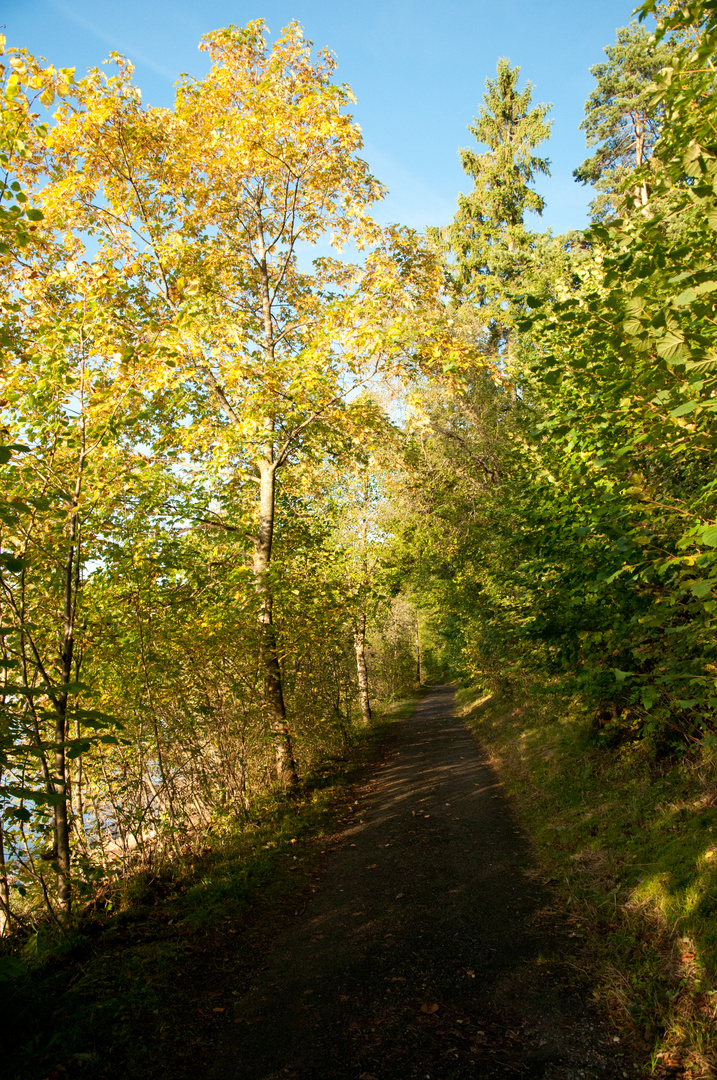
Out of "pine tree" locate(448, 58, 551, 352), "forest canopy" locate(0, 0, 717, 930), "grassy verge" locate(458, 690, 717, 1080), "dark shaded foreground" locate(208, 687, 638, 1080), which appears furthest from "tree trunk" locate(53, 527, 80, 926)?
"pine tree" locate(448, 58, 551, 352)

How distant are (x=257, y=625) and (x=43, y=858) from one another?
4.40 metres

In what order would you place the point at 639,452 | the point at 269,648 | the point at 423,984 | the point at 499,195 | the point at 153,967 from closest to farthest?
the point at 423,984 < the point at 639,452 < the point at 153,967 < the point at 269,648 < the point at 499,195

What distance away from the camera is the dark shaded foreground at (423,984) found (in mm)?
3559

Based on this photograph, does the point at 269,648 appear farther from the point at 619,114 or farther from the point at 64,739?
the point at 619,114

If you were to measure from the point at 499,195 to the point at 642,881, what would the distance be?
24659 mm

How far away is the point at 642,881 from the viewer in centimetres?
480

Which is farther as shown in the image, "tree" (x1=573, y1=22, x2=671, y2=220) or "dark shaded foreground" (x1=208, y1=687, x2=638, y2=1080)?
"tree" (x1=573, y1=22, x2=671, y2=220)

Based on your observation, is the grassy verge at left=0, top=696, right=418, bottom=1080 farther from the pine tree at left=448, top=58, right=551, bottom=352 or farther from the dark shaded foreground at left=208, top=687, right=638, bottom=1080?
the pine tree at left=448, top=58, right=551, bottom=352

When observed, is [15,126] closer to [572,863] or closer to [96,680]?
[96,680]

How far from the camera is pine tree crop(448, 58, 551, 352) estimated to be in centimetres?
2247

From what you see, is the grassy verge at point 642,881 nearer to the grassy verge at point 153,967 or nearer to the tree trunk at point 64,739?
the grassy verge at point 153,967

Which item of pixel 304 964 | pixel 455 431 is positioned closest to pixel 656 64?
pixel 455 431

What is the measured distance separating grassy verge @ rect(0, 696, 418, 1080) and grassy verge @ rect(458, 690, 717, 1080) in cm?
290

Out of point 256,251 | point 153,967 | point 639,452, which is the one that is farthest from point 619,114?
point 153,967
